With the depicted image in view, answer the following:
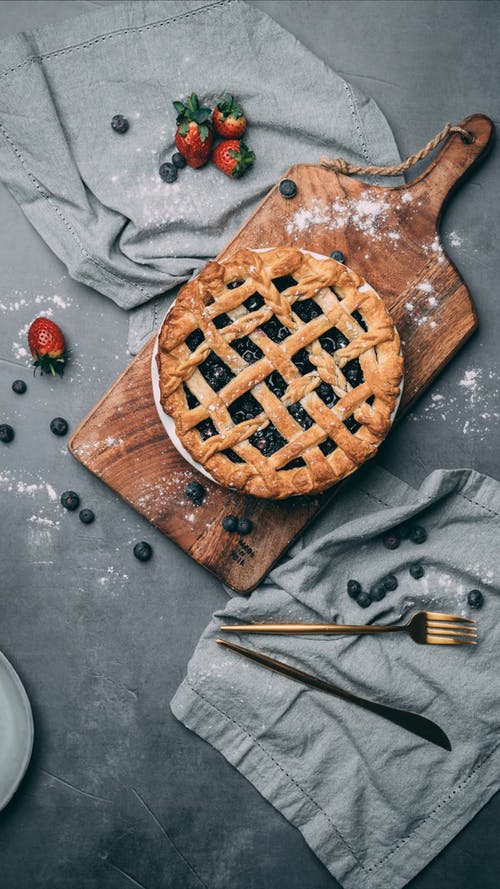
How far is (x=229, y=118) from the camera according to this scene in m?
2.44

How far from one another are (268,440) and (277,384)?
161 millimetres

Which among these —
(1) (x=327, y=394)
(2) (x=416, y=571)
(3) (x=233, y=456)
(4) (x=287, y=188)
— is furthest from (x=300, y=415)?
(4) (x=287, y=188)

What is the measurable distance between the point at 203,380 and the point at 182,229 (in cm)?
57

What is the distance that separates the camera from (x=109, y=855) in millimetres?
2500

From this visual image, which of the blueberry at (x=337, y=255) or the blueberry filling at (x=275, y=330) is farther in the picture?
the blueberry at (x=337, y=255)

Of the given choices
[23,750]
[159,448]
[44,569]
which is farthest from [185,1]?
[23,750]

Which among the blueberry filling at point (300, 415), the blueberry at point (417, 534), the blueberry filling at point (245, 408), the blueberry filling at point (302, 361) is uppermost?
the blueberry filling at point (302, 361)

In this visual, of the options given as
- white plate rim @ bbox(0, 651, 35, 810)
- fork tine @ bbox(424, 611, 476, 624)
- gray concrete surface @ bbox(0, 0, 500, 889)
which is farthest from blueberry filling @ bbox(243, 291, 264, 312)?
white plate rim @ bbox(0, 651, 35, 810)

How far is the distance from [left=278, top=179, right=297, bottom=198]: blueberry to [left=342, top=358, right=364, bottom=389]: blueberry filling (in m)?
0.58

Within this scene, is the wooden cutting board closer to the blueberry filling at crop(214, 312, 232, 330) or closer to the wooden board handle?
the wooden board handle

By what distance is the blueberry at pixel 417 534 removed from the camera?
2447mm

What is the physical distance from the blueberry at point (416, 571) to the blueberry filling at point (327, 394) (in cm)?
58

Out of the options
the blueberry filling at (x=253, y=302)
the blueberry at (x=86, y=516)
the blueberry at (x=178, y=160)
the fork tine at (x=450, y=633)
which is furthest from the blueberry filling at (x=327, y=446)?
the blueberry at (x=178, y=160)

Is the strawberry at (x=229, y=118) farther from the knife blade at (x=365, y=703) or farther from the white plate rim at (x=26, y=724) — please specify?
the white plate rim at (x=26, y=724)
